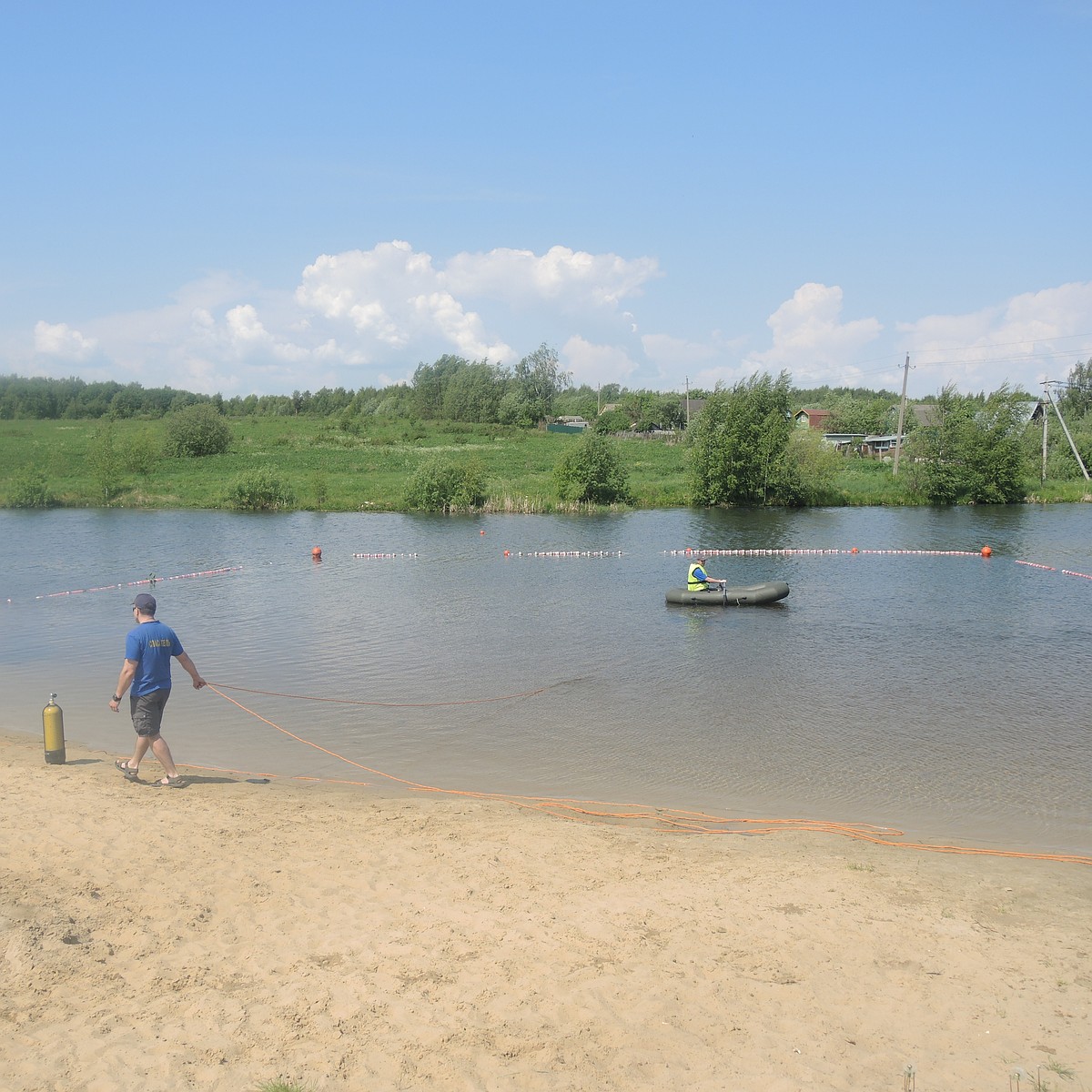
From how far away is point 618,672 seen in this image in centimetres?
1825

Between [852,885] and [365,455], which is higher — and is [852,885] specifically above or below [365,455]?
below

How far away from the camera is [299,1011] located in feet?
19.1

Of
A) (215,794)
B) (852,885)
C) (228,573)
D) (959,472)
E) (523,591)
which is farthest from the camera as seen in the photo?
(959,472)

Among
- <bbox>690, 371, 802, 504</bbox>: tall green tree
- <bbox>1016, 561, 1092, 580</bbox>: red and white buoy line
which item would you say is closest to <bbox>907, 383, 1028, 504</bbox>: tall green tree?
<bbox>690, 371, 802, 504</bbox>: tall green tree

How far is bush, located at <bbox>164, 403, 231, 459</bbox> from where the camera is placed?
70.6 metres

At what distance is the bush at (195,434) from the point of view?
70.6 m

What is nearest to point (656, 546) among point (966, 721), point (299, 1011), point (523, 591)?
point (523, 591)

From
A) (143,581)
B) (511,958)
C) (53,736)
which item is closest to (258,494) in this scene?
(143,581)

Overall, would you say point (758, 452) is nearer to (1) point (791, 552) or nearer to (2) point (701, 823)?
(1) point (791, 552)

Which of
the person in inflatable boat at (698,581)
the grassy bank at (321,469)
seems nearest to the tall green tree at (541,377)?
the grassy bank at (321,469)

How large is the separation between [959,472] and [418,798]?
52.1 meters

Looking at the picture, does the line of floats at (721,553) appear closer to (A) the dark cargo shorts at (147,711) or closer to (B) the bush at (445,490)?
(B) the bush at (445,490)

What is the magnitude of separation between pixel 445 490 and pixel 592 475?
27.4ft

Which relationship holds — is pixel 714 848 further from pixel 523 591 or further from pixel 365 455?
pixel 365 455
